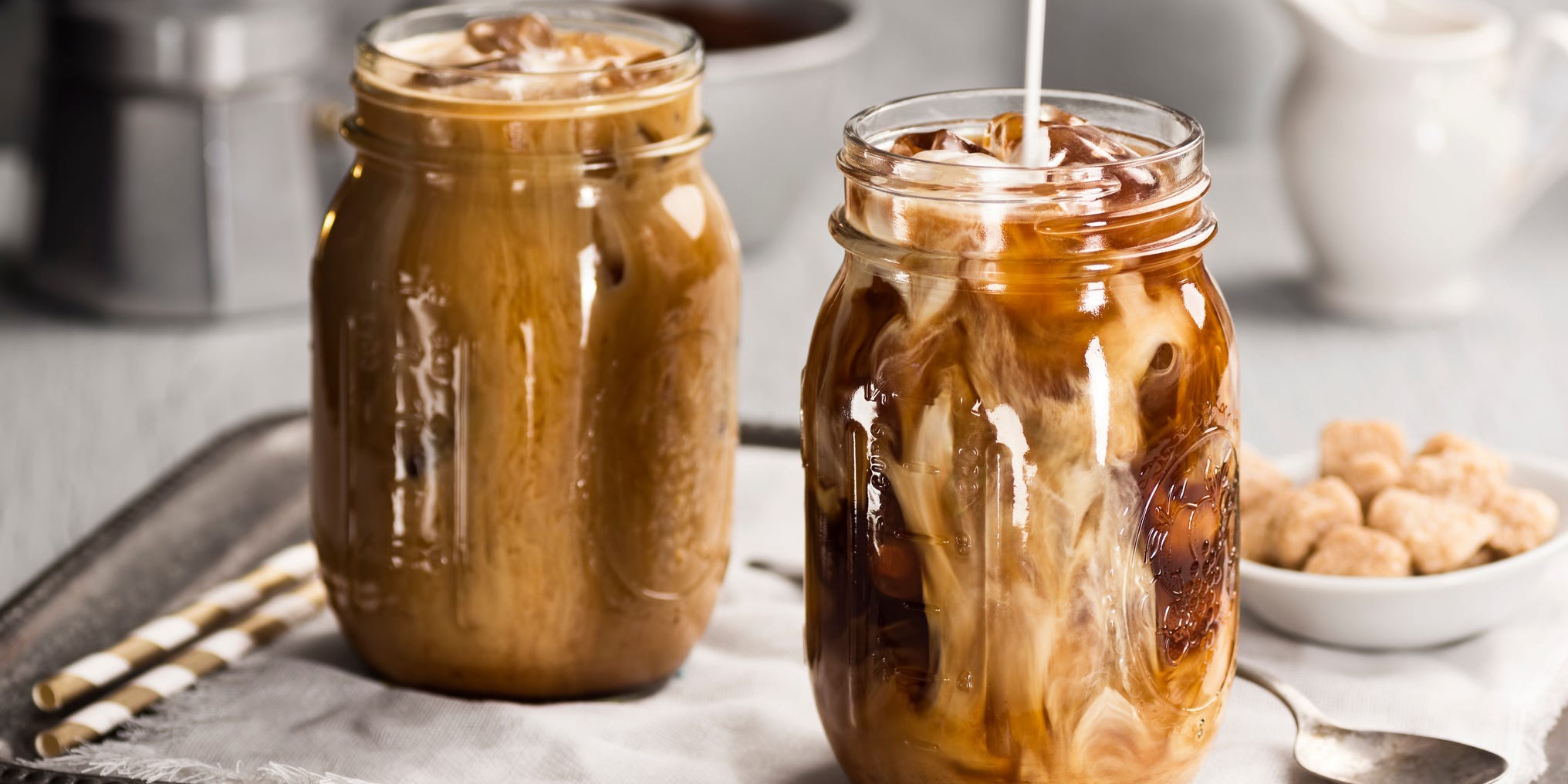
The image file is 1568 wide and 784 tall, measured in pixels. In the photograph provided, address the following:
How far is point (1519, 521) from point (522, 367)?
1.85ft

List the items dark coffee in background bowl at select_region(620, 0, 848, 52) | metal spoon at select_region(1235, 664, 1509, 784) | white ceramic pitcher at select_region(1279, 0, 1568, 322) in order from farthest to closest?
dark coffee in background bowl at select_region(620, 0, 848, 52)
white ceramic pitcher at select_region(1279, 0, 1568, 322)
metal spoon at select_region(1235, 664, 1509, 784)

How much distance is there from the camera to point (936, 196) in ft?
2.33

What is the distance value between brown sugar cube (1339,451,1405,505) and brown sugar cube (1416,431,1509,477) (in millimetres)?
42

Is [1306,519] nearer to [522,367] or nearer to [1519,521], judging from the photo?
[1519,521]

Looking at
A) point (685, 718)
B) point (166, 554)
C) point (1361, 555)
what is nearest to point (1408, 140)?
point (1361, 555)

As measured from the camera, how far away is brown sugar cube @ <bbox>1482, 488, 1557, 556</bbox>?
99 centimetres

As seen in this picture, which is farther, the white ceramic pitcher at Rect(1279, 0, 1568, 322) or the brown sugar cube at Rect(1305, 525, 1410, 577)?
the white ceramic pitcher at Rect(1279, 0, 1568, 322)

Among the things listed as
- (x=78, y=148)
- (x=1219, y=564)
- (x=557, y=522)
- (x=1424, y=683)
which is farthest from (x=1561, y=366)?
(x=78, y=148)

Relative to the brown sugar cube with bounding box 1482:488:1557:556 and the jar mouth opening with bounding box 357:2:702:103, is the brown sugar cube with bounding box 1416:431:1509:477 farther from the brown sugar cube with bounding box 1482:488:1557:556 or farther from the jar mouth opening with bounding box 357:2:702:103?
the jar mouth opening with bounding box 357:2:702:103

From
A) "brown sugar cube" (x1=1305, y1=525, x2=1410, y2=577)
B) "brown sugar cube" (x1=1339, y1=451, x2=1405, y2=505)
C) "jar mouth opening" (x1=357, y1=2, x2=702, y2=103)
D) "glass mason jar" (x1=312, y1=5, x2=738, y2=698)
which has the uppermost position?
"jar mouth opening" (x1=357, y1=2, x2=702, y2=103)

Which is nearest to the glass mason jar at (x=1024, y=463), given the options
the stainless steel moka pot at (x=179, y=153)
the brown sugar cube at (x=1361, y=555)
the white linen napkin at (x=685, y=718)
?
the white linen napkin at (x=685, y=718)

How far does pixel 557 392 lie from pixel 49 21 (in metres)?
1.11

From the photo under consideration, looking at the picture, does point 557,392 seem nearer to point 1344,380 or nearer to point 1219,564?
point 1219,564

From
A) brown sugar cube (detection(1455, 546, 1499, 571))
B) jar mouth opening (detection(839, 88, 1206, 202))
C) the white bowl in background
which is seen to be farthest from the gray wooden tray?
the white bowl in background
